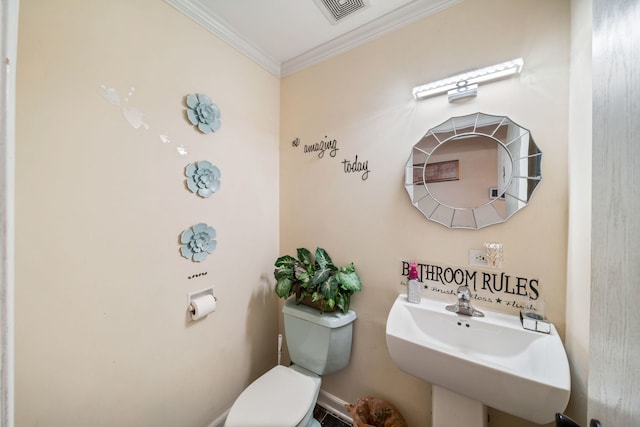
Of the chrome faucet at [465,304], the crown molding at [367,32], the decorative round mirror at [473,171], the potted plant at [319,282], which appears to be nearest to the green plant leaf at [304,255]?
the potted plant at [319,282]

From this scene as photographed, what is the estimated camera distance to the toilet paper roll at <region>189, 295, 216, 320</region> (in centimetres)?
118

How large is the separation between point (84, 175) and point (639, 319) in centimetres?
160

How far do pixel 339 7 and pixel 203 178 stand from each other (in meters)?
1.22

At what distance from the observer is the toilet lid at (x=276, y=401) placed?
1017mm

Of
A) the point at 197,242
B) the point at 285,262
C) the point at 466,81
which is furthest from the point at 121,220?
the point at 466,81

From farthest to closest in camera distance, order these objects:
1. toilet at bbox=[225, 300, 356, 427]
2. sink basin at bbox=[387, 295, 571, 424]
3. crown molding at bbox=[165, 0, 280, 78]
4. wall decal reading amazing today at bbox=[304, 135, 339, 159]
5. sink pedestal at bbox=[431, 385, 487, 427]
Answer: wall decal reading amazing today at bbox=[304, 135, 339, 159] → crown molding at bbox=[165, 0, 280, 78] → toilet at bbox=[225, 300, 356, 427] → sink pedestal at bbox=[431, 385, 487, 427] → sink basin at bbox=[387, 295, 571, 424]

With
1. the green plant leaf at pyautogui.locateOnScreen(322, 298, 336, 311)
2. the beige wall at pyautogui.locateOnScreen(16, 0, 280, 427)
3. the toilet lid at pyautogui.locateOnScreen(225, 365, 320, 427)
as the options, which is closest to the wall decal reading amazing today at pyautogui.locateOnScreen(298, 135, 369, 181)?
the beige wall at pyautogui.locateOnScreen(16, 0, 280, 427)

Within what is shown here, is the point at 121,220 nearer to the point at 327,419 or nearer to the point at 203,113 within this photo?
the point at 203,113

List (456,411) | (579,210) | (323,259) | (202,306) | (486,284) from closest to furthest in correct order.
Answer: (579,210) < (456,411) < (486,284) < (202,306) < (323,259)

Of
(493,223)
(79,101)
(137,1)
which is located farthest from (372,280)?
(137,1)

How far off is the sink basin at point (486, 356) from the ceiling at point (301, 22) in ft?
5.27

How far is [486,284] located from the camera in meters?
1.06

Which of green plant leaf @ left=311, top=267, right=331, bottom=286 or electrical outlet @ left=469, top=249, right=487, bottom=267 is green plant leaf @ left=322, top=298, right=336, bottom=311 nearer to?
green plant leaf @ left=311, top=267, right=331, bottom=286

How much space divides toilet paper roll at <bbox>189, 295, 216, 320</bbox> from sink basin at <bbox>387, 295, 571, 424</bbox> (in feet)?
3.18
